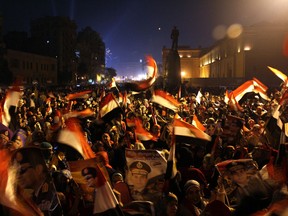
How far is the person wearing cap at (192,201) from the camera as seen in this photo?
5102 mm

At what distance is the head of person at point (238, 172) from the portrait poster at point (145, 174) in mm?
813

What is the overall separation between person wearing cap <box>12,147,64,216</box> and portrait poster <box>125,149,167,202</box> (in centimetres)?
106

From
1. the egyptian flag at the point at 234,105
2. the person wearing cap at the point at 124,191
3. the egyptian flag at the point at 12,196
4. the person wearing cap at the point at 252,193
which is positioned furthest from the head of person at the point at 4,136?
the egyptian flag at the point at 234,105

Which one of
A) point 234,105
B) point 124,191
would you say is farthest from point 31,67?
point 124,191

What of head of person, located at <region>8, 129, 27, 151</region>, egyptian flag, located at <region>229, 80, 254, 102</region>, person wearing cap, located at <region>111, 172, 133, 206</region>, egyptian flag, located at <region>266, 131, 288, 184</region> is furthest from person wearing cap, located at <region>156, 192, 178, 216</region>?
egyptian flag, located at <region>229, 80, 254, 102</region>

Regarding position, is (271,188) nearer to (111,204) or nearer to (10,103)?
(111,204)

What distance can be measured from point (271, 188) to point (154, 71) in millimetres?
8831

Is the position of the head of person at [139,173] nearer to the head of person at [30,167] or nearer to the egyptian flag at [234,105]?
the head of person at [30,167]

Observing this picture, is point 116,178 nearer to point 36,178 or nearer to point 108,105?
point 36,178

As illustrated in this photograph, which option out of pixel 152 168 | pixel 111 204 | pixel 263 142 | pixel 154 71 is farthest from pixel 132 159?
pixel 154 71

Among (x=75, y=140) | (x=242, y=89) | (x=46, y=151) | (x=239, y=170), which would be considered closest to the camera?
(x=239, y=170)

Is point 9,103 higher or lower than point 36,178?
higher

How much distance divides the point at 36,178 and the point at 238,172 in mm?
2381

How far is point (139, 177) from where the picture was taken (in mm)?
5336
